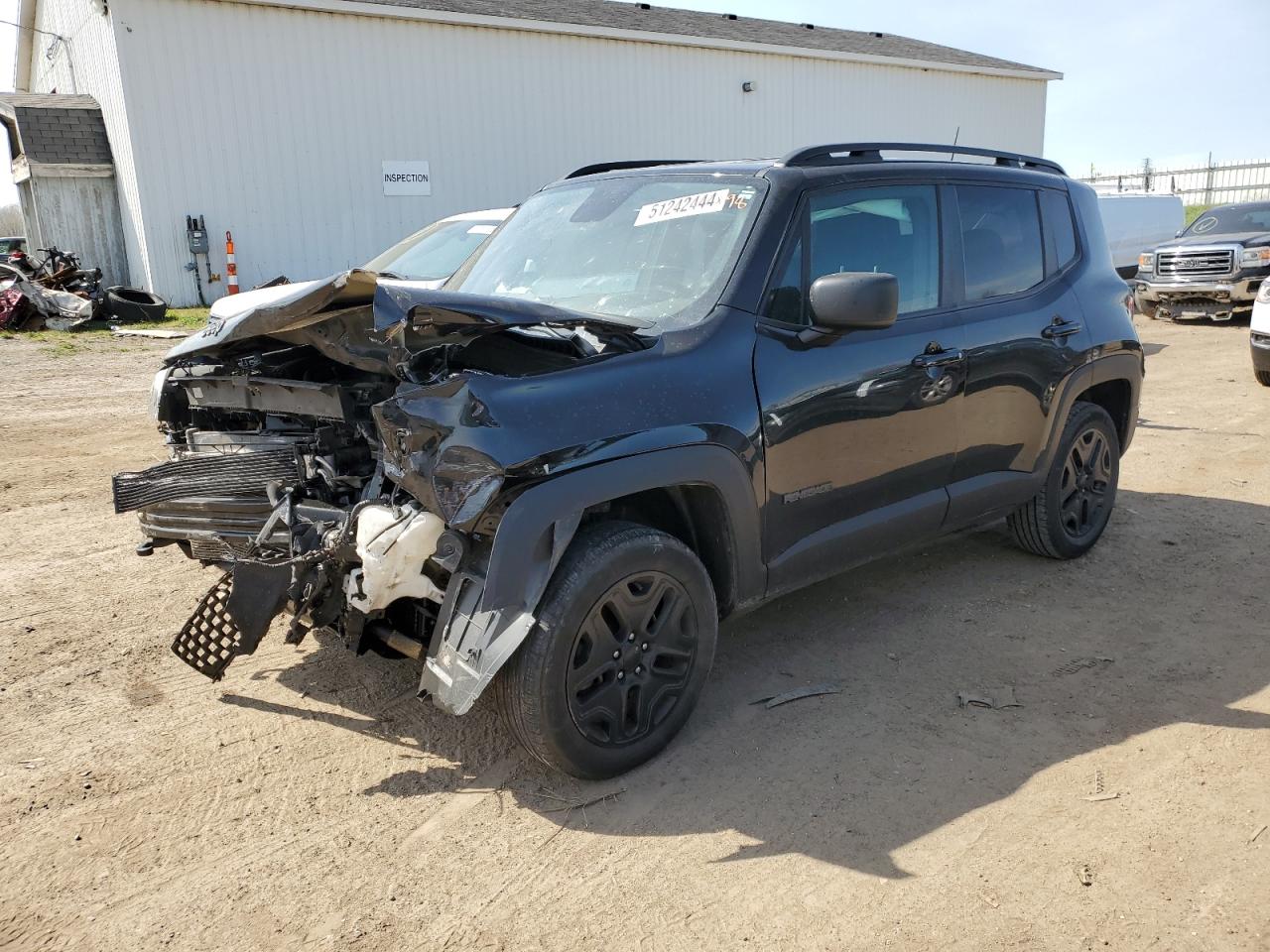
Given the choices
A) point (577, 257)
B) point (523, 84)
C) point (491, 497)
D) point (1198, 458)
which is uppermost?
point (523, 84)

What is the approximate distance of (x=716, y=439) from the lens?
3.27 m

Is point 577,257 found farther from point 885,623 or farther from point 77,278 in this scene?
point 77,278

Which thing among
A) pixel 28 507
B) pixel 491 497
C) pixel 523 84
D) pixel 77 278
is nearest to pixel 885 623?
pixel 491 497

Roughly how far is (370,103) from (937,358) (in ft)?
55.6

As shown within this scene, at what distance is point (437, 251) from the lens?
29.4 ft

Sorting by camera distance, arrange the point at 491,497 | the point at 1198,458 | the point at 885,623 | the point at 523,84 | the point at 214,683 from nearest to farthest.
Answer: the point at 491,497 → the point at 214,683 → the point at 885,623 → the point at 1198,458 → the point at 523,84

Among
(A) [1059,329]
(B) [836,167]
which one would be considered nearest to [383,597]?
(B) [836,167]

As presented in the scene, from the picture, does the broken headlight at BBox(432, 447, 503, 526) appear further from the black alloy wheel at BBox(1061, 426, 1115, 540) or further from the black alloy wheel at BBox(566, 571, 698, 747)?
the black alloy wheel at BBox(1061, 426, 1115, 540)

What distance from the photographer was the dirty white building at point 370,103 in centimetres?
1692

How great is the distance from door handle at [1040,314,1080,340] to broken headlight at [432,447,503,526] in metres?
3.00

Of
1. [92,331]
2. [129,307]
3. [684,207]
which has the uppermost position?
[684,207]

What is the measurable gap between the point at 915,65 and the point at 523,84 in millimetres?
11941

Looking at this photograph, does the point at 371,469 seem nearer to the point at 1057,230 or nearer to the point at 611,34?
the point at 1057,230

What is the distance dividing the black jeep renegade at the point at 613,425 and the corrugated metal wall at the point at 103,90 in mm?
15601
